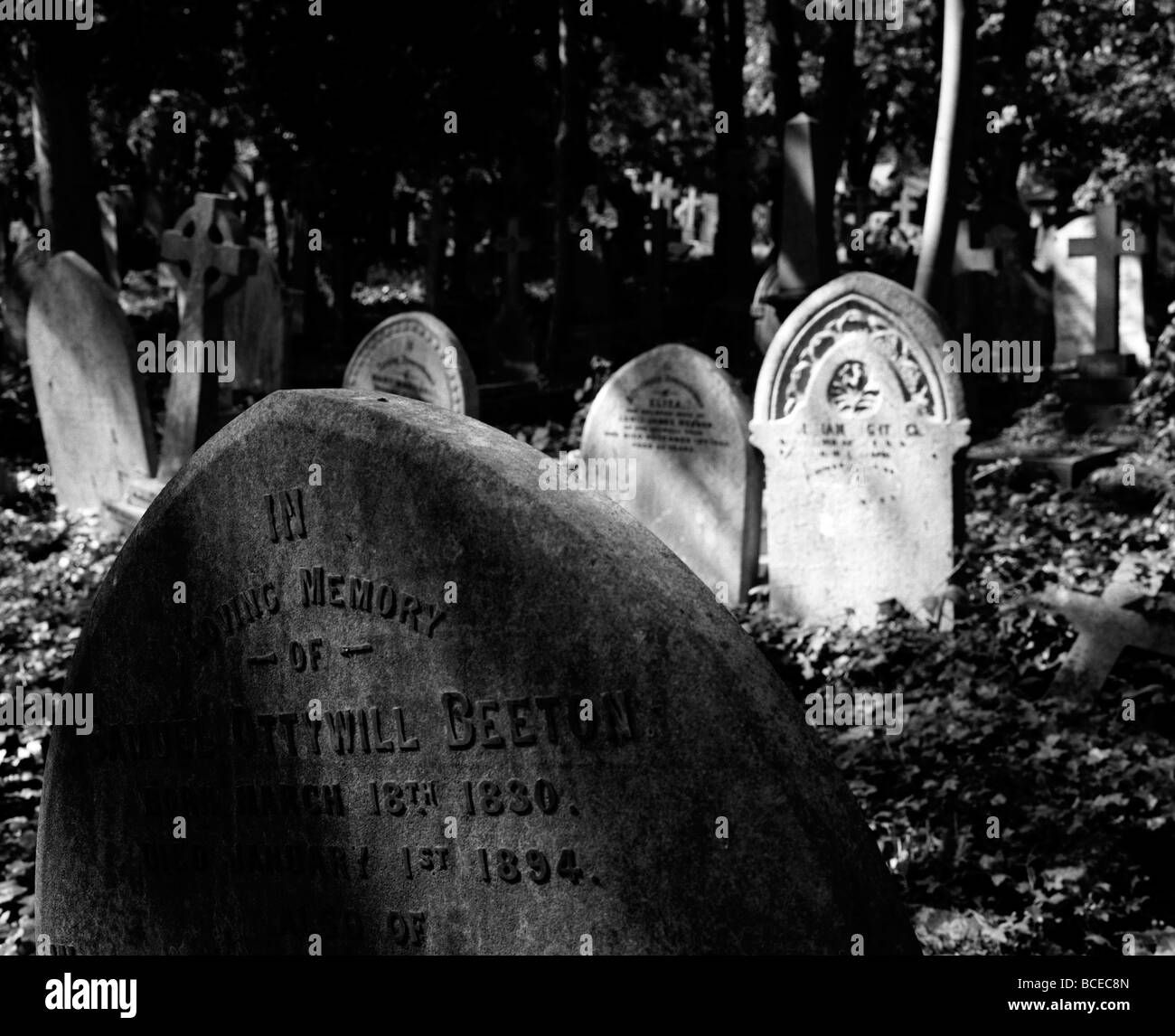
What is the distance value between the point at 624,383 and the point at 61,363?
406 cm

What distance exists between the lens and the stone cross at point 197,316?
8586 mm

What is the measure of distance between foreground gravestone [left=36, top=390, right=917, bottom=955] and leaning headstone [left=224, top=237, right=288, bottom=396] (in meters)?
9.00

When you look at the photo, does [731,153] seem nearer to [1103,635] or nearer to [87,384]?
[87,384]

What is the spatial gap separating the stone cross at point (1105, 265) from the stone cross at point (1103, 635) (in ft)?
22.4

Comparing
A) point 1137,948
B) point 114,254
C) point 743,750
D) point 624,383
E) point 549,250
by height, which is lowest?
point 1137,948

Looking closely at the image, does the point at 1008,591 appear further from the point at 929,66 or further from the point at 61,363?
the point at 929,66

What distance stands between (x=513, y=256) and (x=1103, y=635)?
11.8 m

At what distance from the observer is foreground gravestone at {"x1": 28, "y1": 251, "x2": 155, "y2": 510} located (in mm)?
8828

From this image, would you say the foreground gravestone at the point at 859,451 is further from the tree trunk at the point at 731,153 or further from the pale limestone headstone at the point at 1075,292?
the tree trunk at the point at 731,153

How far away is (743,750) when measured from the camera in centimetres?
176

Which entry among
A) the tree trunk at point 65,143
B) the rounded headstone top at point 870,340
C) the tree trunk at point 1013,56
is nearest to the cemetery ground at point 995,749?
the rounded headstone top at point 870,340

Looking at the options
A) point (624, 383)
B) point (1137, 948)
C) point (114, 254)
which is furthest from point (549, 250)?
point (1137, 948)

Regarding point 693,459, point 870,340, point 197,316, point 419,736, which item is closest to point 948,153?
point 870,340
